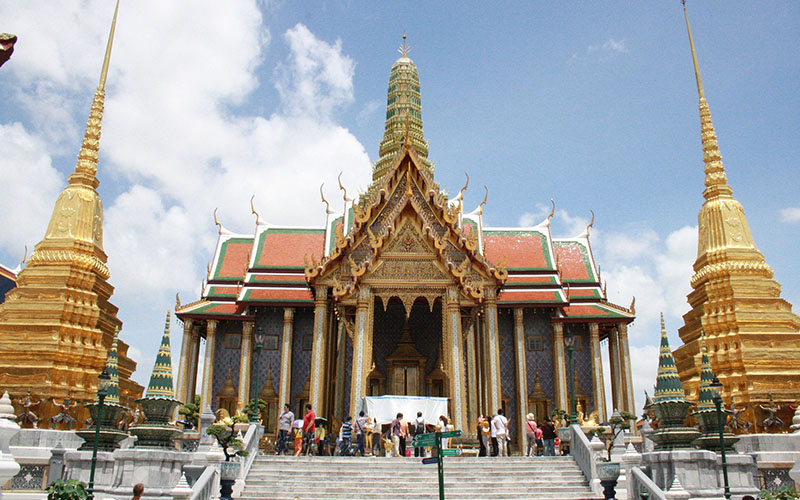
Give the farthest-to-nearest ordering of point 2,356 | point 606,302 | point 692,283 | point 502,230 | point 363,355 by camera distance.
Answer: point 502,230, point 606,302, point 692,283, point 2,356, point 363,355

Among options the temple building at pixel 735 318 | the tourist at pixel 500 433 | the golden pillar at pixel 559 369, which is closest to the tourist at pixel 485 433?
the tourist at pixel 500 433

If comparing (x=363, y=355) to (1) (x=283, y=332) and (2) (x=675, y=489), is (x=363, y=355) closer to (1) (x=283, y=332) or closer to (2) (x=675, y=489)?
(1) (x=283, y=332)

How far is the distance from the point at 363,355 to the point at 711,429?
862 cm

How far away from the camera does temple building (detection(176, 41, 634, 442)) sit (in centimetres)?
1731

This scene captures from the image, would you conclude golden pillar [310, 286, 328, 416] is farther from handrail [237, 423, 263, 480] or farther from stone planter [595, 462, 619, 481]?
stone planter [595, 462, 619, 481]

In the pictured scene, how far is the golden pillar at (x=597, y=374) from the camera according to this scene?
69.0 feet

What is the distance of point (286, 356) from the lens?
819 inches

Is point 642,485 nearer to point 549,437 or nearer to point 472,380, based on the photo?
point 549,437

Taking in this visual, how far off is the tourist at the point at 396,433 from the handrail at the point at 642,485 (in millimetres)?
5203

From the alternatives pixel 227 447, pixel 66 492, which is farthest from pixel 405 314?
pixel 66 492

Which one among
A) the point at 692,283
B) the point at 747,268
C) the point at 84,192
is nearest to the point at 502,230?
the point at 692,283

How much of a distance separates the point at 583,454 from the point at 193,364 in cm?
1418

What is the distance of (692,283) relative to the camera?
70.1ft

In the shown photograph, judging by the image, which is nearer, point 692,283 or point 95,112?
point 692,283
